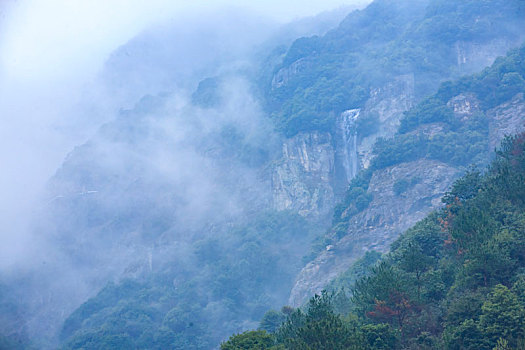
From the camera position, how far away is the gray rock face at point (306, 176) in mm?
99000

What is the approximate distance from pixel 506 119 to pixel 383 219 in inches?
920

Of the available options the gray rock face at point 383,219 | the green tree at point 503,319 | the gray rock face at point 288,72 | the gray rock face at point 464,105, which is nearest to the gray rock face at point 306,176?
the gray rock face at point 383,219

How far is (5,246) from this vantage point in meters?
110

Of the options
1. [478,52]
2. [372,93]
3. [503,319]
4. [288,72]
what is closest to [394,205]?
[372,93]

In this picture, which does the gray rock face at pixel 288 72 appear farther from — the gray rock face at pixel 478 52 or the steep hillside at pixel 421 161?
the steep hillside at pixel 421 161

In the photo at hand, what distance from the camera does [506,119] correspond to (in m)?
78.3

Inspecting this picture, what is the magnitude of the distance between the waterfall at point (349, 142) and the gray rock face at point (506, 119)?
26177mm

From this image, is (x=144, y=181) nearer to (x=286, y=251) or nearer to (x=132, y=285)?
(x=132, y=285)

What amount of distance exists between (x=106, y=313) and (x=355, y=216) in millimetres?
45288

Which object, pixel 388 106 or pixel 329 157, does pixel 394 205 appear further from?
pixel 388 106

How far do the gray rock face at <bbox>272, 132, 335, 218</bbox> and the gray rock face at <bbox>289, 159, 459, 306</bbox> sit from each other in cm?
1895

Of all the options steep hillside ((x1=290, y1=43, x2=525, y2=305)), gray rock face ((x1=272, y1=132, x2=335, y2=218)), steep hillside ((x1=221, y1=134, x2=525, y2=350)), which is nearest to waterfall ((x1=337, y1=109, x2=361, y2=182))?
gray rock face ((x1=272, y1=132, x2=335, y2=218))

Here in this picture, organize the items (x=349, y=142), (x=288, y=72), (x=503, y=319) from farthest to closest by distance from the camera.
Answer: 1. (x=288, y=72)
2. (x=349, y=142)
3. (x=503, y=319)

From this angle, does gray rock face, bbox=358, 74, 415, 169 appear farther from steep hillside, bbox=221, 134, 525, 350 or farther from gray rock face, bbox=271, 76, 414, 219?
steep hillside, bbox=221, 134, 525, 350
